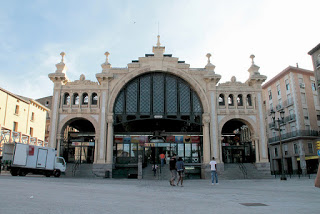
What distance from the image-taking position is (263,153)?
102ft

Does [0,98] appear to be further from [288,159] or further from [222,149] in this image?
[288,159]

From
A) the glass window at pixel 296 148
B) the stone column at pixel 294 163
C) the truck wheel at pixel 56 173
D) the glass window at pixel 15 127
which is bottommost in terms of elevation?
the truck wheel at pixel 56 173

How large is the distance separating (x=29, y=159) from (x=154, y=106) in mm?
13582

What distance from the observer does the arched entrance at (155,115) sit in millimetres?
31578

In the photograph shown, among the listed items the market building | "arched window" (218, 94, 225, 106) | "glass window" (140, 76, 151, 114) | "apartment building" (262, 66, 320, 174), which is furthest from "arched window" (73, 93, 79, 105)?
"apartment building" (262, 66, 320, 174)

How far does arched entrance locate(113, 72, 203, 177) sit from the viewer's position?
3158 centimetres

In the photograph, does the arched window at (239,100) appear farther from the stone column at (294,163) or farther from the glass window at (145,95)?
the stone column at (294,163)

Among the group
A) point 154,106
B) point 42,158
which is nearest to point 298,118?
point 154,106

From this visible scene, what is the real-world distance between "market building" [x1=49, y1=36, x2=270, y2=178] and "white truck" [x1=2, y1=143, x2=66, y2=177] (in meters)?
4.05

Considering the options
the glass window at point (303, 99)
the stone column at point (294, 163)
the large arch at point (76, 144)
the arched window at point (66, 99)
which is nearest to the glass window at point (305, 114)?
the glass window at point (303, 99)

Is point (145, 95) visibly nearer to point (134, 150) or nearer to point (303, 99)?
point (134, 150)

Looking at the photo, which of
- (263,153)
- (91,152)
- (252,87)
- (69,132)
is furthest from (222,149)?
(69,132)

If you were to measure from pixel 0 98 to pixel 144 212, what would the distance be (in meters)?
36.5

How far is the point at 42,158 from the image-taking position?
25766mm
